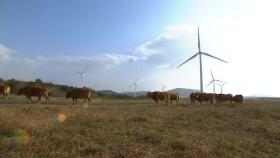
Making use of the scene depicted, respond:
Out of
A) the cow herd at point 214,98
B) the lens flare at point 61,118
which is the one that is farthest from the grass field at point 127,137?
the cow herd at point 214,98

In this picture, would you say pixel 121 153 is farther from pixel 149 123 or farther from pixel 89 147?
pixel 149 123

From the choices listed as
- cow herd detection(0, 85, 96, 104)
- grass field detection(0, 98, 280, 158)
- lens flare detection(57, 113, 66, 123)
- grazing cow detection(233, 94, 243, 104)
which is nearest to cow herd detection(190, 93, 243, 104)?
grazing cow detection(233, 94, 243, 104)

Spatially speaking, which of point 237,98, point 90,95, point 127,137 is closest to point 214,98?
point 237,98

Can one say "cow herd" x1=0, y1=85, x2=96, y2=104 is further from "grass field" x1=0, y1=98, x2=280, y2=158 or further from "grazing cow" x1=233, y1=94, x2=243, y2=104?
"grazing cow" x1=233, y1=94, x2=243, y2=104

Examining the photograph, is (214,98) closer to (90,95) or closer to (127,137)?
(90,95)

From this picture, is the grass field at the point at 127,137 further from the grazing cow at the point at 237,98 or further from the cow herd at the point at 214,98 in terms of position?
the grazing cow at the point at 237,98

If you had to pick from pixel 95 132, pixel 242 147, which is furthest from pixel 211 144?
pixel 95 132

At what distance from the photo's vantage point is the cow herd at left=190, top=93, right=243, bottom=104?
50.1 meters

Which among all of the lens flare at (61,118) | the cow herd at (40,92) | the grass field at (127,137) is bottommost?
the grass field at (127,137)

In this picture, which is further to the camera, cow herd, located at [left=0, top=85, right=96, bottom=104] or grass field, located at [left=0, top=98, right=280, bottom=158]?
cow herd, located at [left=0, top=85, right=96, bottom=104]

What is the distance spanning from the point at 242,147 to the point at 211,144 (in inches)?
51.4

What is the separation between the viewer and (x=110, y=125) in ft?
59.8

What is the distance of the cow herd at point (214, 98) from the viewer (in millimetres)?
50138

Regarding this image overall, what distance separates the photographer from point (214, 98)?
175 feet
